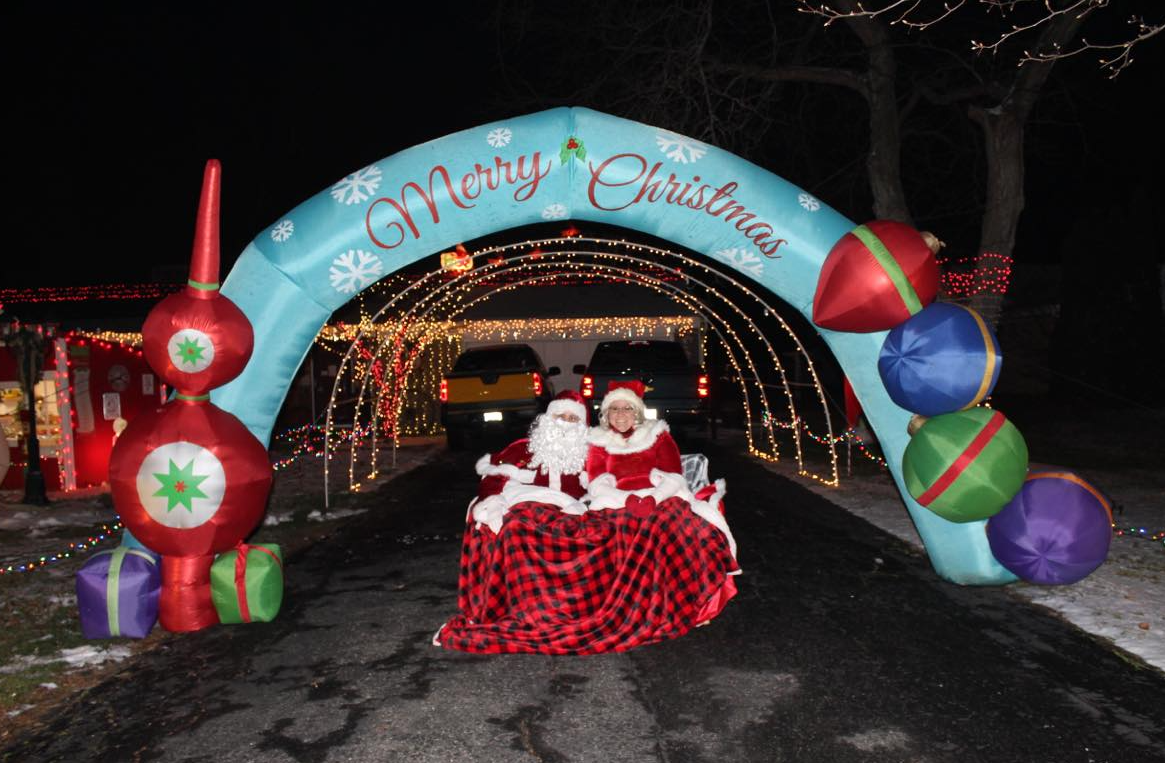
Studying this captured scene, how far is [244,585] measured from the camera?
5.91 metres

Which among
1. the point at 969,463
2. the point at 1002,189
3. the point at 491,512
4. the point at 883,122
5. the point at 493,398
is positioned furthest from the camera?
the point at 493,398

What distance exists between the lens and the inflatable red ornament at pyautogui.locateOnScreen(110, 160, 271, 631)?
18.4 feet

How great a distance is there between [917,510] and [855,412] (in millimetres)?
8620

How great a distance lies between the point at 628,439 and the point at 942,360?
2.04m

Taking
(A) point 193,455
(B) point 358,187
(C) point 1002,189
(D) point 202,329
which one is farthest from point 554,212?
(C) point 1002,189

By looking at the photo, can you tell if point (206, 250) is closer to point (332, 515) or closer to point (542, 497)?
point (542, 497)

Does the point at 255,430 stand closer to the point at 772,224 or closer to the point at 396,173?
the point at 396,173

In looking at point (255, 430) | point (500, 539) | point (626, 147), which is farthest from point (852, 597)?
point (255, 430)

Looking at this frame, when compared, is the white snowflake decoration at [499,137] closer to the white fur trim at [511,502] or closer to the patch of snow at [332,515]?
the white fur trim at [511,502]

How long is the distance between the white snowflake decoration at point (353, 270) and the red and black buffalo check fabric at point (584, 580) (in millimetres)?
2015

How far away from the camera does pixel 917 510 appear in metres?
6.68

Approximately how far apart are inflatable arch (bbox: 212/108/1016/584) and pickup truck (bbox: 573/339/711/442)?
929 cm

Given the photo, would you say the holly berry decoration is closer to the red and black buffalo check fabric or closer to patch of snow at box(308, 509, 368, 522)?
the red and black buffalo check fabric

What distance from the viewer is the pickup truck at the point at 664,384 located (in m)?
16.2
